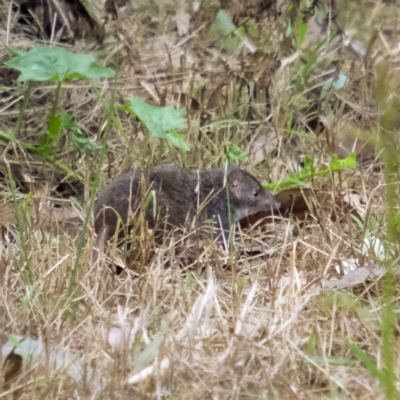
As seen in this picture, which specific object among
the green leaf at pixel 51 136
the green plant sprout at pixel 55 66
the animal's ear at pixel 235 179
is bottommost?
the animal's ear at pixel 235 179

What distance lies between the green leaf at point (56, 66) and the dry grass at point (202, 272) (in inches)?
20.3

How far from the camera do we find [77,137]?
3.85 m

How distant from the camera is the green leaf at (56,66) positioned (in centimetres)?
269

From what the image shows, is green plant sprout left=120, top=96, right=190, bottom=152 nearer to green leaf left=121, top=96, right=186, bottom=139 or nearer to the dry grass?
green leaf left=121, top=96, right=186, bottom=139

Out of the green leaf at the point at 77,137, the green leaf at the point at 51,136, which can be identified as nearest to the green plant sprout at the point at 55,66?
the green leaf at the point at 51,136

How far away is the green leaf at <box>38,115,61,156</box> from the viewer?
11.9 ft

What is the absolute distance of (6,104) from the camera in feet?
13.8

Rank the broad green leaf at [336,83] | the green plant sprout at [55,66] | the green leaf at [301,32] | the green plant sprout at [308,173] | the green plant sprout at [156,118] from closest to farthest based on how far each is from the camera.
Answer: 1. the green plant sprout at [55,66]
2. the green plant sprout at [156,118]
3. the green plant sprout at [308,173]
4. the green leaf at [301,32]
5. the broad green leaf at [336,83]

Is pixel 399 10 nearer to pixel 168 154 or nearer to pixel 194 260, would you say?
pixel 168 154

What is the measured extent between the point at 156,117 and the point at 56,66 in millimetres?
461

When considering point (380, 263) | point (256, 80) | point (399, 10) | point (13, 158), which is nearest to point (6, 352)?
point (380, 263)

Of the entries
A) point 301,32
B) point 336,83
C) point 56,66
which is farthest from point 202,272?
point 336,83

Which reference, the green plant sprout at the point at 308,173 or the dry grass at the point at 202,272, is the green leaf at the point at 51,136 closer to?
the dry grass at the point at 202,272

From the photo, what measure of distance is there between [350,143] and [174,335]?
2348mm
